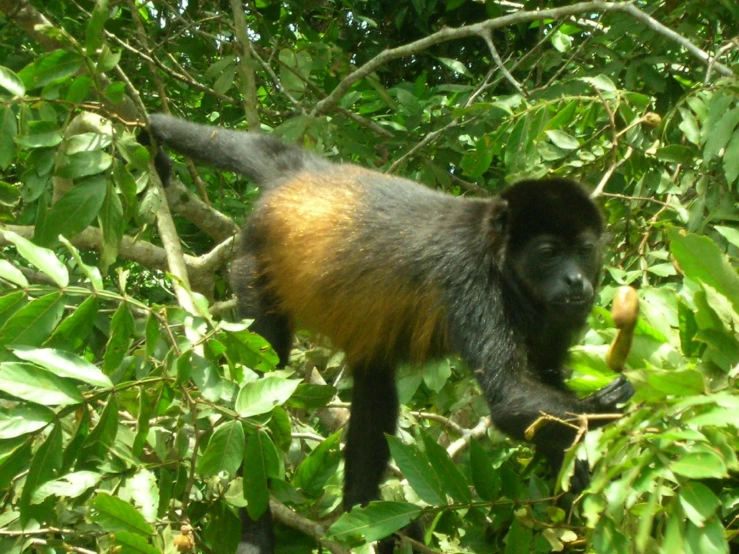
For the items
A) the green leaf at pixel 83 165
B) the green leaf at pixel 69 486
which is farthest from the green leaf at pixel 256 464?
the green leaf at pixel 83 165

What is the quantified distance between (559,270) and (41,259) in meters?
2.00

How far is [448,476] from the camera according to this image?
8.29ft

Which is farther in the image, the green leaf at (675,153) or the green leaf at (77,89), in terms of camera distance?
the green leaf at (675,153)

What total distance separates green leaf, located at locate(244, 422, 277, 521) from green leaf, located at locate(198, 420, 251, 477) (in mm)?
66

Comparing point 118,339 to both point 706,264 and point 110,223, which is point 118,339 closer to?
point 110,223

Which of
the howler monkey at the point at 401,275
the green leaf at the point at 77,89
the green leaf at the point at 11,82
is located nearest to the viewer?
the green leaf at the point at 11,82

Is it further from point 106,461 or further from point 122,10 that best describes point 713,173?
point 122,10

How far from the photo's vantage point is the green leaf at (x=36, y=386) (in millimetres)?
2096

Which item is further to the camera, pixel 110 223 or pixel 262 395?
pixel 110 223

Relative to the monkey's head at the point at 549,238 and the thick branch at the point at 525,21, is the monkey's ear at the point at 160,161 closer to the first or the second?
the thick branch at the point at 525,21

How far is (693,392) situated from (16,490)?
2268 mm

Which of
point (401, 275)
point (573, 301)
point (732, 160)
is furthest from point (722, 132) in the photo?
point (401, 275)

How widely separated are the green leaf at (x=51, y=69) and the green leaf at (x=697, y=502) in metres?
2.53

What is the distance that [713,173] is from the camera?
3645 mm
